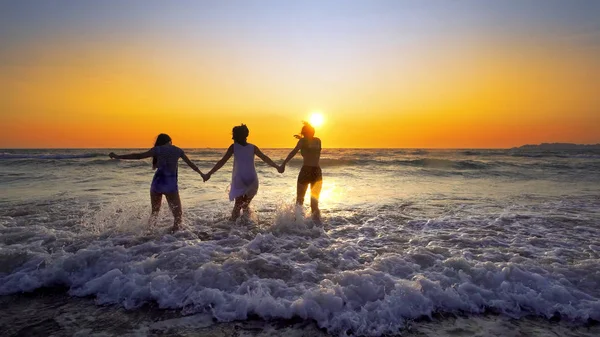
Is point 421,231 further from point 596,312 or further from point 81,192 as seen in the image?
point 81,192

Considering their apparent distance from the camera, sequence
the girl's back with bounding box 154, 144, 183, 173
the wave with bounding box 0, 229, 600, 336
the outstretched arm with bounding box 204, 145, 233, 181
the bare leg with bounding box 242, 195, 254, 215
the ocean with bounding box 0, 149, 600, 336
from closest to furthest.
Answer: the ocean with bounding box 0, 149, 600, 336 → the wave with bounding box 0, 229, 600, 336 → the girl's back with bounding box 154, 144, 183, 173 → the outstretched arm with bounding box 204, 145, 233, 181 → the bare leg with bounding box 242, 195, 254, 215

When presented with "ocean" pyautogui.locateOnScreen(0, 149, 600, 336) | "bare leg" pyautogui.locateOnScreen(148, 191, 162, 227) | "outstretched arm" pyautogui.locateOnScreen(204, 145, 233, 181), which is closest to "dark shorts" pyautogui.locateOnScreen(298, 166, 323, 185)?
"ocean" pyautogui.locateOnScreen(0, 149, 600, 336)

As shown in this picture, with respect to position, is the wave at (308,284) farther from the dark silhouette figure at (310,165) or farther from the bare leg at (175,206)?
the dark silhouette figure at (310,165)

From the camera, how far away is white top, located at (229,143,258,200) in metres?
7.40

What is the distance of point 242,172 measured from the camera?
7.42 meters

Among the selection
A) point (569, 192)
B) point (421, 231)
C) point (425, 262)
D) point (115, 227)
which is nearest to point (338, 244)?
point (425, 262)

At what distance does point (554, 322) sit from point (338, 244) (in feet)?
10.5

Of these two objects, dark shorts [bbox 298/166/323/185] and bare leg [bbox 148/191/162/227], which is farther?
dark shorts [bbox 298/166/323/185]

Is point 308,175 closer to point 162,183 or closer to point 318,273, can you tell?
point 162,183

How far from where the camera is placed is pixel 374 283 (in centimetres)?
435

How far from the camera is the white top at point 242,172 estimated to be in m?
7.40

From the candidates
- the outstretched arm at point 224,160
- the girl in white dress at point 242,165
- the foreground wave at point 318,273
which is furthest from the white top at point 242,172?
the foreground wave at point 318,273

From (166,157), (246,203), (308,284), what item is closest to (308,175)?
(246,203)

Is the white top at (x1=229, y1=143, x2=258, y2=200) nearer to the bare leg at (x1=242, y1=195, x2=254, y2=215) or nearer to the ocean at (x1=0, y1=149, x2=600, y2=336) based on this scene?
the bare leg at (x1=242, y1=195, x2=254, y2=215)
